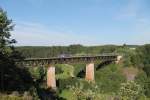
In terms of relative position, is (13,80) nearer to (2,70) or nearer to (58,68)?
(2,70)

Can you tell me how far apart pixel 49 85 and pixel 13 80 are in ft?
126

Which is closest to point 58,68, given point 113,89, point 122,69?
point 122,69

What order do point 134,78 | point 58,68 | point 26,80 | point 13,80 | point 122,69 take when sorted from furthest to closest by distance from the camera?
1. point 58,68
2. point 122,69
3. point 134,78
4. point 26,80
5. point 13,80

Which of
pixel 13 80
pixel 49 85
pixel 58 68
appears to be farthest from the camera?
pixel 58 68

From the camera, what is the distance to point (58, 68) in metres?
114

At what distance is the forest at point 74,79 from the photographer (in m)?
43.0

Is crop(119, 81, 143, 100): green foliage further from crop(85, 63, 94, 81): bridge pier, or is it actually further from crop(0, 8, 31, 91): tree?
crop(85, 63, 94, 81): bridge pier

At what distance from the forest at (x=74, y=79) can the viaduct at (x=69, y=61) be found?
2185 mm

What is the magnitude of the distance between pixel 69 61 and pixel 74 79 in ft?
32.3

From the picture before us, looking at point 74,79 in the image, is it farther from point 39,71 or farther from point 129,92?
point 129,92

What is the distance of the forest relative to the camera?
141 feet

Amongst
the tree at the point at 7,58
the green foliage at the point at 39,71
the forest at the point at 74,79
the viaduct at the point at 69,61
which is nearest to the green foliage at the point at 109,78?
the forest at the point at 74,79

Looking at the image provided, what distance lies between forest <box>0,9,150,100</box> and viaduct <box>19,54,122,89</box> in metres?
2.19

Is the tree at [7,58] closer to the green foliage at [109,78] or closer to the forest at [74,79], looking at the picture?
the forest at [74,79]
